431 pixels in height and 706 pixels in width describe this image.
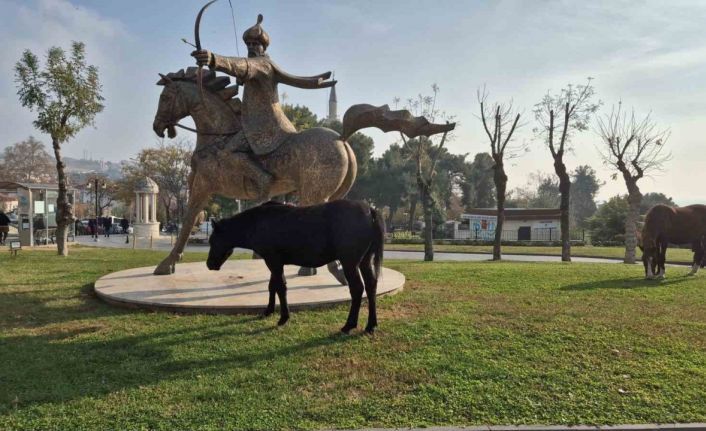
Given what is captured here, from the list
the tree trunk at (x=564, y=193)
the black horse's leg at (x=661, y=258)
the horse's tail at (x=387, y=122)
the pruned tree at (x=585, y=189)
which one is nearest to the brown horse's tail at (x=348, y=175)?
the horse's tail at (x=387, y=122)

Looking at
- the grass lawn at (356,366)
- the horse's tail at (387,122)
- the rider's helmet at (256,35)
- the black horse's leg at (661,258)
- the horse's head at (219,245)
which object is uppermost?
the rider's helmet at (256,35)

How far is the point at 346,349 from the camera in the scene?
466 centimetres

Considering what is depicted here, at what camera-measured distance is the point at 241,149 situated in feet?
24.0

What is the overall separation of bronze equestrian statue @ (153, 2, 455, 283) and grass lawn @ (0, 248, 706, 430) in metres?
2.14

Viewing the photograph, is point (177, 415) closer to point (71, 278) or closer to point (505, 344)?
point (505, 344)

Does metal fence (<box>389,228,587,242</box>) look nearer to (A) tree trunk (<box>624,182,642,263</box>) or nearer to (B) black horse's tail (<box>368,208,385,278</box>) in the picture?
(A) tree trunk (<box>624,182,642,263</box>)

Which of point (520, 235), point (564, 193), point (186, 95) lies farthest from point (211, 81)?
point (520, 235)

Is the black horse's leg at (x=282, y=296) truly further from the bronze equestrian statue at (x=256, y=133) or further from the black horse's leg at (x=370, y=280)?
the bronze equestrian statue at (x=256, y=133)

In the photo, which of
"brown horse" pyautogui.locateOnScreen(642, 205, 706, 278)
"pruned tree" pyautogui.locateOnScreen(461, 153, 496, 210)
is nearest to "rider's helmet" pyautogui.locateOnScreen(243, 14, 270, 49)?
"brown horse" pyautogui.locateOnScreen(642, 205, 706, 278)

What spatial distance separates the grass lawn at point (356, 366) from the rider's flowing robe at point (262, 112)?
288 cm

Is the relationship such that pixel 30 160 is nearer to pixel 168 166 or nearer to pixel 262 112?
pixel 168 166

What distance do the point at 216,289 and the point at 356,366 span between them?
3476mm

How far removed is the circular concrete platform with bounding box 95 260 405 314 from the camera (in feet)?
19.7

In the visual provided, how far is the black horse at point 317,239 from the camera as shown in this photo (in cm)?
484
